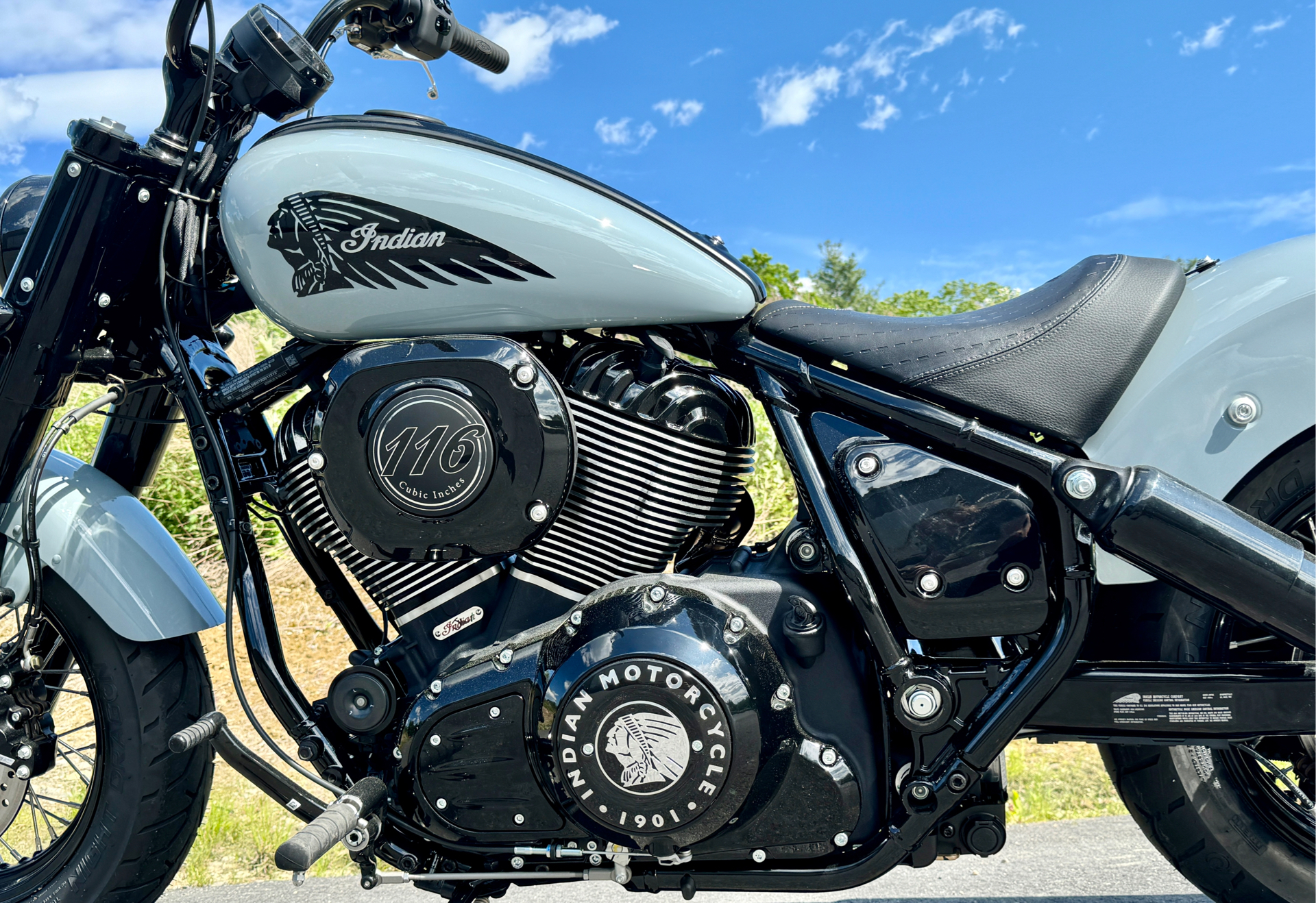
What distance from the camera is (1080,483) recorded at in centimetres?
150

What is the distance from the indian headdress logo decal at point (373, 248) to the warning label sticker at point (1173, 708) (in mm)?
1248

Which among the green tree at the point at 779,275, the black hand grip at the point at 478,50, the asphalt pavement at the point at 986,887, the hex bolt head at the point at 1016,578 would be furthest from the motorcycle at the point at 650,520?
the green tree at the point at 779,275

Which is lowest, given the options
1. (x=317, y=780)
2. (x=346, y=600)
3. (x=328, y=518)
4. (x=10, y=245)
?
(x=317, y=780)

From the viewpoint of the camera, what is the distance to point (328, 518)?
1.79 m

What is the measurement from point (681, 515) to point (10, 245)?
5.12 feet

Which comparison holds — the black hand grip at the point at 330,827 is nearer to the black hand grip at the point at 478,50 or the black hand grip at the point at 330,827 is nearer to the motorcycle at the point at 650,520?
the motorcycle at the point at 650,520

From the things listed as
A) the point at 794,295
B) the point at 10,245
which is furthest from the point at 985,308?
the point at 794,295

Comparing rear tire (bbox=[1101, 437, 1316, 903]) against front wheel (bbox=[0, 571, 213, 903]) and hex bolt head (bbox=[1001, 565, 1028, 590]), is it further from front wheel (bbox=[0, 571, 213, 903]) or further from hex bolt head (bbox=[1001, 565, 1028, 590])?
front wheel (bbox=[0, 571, 213, 903])

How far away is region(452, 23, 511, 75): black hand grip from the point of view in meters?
2.04

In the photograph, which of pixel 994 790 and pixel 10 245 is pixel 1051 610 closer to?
pixel 994 790

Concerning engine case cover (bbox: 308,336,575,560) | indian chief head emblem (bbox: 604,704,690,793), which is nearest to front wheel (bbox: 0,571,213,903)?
engine case cover (bbox: 308,336,575,560)

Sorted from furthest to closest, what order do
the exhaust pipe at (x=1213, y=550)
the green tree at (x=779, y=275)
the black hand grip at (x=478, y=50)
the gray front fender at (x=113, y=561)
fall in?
the green tree at (x=779, y=275), the black hand grip at (x=478, y=50), the gray front fender at (x=113, y=561), the exhaust pipe at (x=1213, y=550)

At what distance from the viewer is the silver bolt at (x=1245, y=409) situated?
1.58 metres

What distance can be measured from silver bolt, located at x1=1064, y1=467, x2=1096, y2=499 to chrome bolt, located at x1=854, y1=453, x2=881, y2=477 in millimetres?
302
